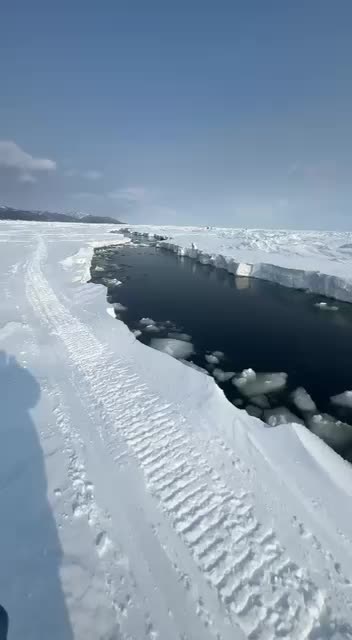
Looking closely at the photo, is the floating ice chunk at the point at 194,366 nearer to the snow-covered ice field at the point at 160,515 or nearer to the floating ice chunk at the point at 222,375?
the floating ice chunk at the point at 222,375

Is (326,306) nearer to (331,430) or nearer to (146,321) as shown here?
(146,321)

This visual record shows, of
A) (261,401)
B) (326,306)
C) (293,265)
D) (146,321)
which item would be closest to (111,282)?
(146,321)

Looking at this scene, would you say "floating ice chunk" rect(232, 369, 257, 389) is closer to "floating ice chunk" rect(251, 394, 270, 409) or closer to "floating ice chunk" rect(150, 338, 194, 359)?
"floating ice chunk" rect(251, 394, 270, 409)

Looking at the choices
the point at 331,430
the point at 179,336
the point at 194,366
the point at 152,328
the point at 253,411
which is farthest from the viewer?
the point at 152,328

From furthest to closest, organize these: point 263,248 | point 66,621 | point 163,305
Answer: point 263,248 → point 163,305 → point 66,621

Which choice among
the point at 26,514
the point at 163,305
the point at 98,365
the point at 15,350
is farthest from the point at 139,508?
the point at 163,305

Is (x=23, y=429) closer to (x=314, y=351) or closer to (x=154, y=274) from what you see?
(x=314, y=351)
